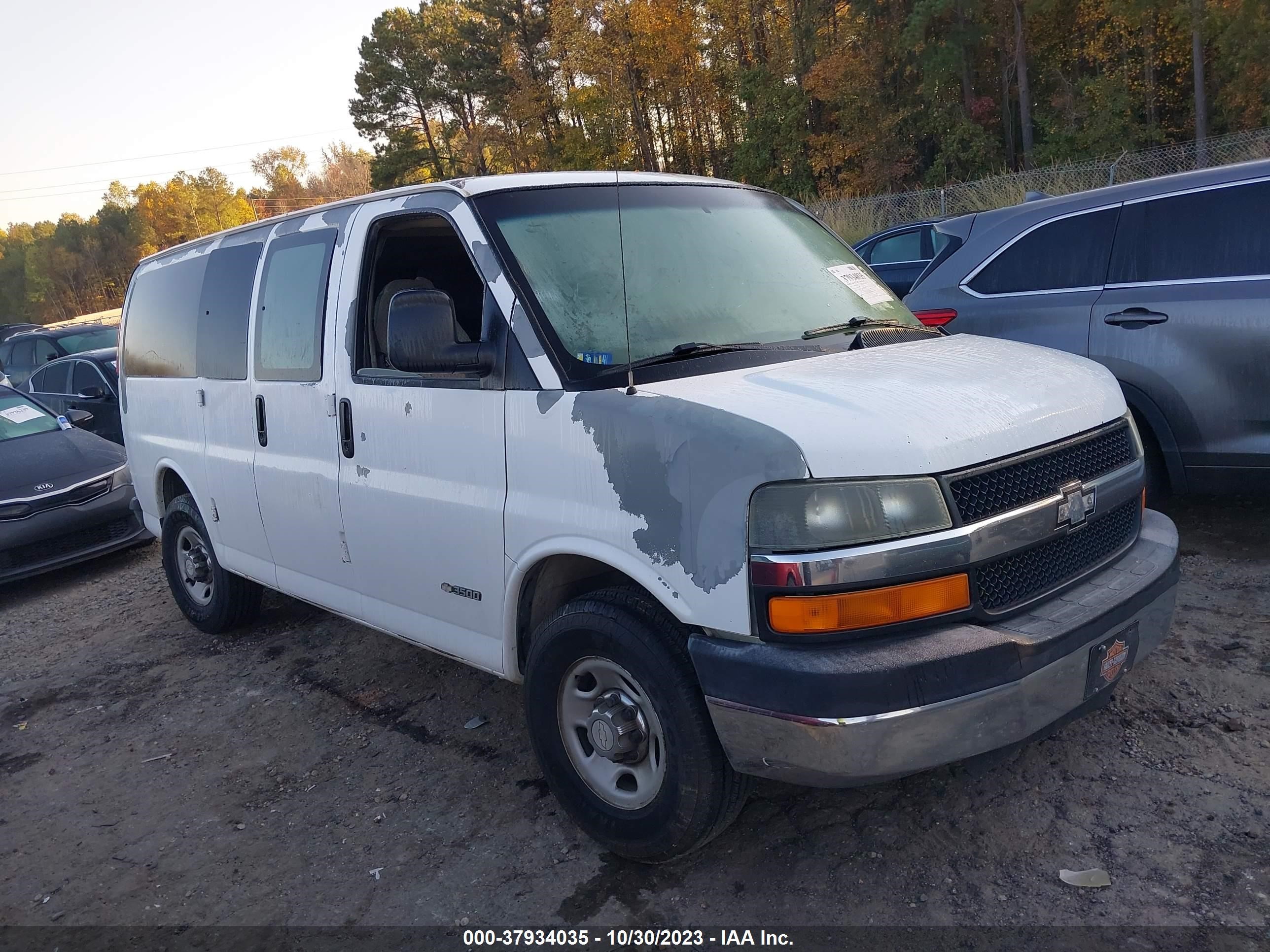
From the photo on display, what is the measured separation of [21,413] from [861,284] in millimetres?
7935

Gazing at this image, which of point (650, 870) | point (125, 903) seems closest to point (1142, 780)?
point (650, 870)

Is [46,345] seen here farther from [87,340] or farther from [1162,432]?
[1162,432]

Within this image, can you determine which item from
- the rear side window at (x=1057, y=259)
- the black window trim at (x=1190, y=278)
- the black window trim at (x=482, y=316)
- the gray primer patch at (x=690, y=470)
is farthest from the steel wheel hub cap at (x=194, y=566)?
the black window trim at (x=1190, y=278)

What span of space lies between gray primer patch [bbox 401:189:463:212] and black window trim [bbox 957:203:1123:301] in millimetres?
3448

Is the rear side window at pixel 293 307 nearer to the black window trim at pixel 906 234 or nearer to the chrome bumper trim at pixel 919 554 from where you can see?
the chrome bumper trim at pixel 919 554

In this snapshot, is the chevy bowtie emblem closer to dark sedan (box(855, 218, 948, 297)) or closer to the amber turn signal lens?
the amber turn signal lens

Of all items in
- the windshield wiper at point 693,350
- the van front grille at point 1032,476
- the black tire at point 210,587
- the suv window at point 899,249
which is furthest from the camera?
the suv window at point 899,249

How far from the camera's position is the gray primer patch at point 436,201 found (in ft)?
11.2

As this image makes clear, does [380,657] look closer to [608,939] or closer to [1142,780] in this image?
[608,939]

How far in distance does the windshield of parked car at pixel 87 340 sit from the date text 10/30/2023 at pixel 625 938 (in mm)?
13289

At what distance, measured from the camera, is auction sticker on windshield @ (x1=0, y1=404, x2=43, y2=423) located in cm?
852

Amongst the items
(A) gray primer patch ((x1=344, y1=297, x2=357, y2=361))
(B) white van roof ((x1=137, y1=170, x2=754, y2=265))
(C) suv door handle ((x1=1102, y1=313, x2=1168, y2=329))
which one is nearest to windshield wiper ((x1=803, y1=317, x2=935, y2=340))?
(B) white van roof ((x1=137, y1=170, x2=754, y2=265))

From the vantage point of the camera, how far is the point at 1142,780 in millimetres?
3141

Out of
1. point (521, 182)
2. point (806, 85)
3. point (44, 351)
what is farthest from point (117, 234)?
point (521, 182)
